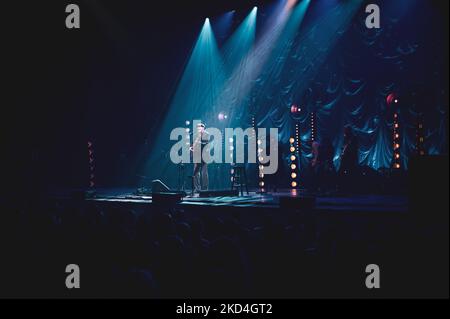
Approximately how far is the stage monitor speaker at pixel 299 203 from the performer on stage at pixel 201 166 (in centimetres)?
399

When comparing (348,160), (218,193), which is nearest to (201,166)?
(218,193)

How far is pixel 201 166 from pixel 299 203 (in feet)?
15.8

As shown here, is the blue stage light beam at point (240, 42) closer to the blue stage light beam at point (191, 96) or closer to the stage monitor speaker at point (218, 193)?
the blue stage light beam at point (191, 96)

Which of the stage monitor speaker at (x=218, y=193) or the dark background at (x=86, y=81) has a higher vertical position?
the dark background at (x=86, y=81)

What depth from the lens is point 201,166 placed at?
35.6 ft

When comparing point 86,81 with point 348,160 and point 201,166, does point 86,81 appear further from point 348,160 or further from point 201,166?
point 348,160

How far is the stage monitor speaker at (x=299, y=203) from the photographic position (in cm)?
630

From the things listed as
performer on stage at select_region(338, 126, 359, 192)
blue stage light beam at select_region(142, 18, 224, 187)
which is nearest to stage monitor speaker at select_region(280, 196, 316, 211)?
performer on stage at select_region(338, 126, 359, 192)

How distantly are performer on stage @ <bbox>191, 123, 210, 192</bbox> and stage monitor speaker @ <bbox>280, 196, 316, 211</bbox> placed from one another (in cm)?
399

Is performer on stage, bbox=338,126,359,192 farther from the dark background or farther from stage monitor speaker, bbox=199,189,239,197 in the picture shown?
the dark background

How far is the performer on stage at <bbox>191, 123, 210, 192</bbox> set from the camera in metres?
10.1

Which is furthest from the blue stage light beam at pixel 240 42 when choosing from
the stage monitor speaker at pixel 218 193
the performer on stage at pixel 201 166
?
the stage monitor speaker at pixel 218 193

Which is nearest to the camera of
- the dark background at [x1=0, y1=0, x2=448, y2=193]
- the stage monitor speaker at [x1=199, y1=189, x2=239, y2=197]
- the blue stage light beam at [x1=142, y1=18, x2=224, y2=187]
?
the stage monitor speaker at [x1=199, y1=189, x2=239, y2=197]

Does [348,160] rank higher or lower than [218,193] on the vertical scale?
higher
